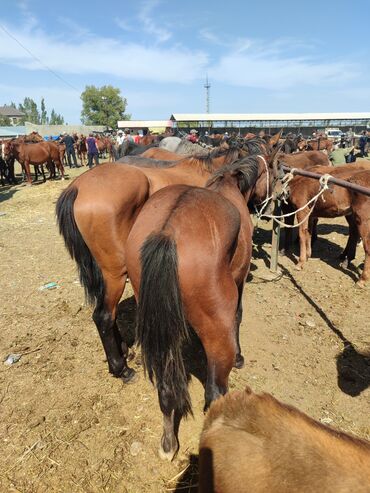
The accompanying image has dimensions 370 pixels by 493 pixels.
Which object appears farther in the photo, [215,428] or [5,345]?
[5,345]

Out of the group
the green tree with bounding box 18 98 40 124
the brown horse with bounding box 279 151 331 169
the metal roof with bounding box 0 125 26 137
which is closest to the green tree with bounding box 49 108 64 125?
the green tree with bounding box 18 98 40 124

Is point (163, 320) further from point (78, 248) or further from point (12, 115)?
point (12, 115)

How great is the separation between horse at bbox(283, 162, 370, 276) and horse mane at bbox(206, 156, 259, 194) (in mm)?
2674

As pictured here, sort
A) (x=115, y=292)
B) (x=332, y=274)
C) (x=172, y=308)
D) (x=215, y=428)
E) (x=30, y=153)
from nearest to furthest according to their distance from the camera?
(x=215, y=428)
(x=172, y=308)
(x=115, y=292)
(x=332, y=274)
(x=30, y=153)

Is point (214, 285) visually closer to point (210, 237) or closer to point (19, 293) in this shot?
point (210, 237)

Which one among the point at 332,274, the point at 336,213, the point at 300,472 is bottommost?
the point at 332,274

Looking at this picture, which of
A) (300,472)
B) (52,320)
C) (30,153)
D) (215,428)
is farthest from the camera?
(30,153)

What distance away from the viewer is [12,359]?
11.7 ft

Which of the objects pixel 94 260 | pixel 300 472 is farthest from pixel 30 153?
pixel 300 472

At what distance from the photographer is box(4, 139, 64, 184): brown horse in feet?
47.2

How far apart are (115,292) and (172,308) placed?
4.02 feet

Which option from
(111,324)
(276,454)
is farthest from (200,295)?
(111,324)

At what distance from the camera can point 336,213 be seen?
5.77m

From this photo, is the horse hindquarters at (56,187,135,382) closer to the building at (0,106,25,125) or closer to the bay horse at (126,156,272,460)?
the bay horse at (126,156,272,460)
